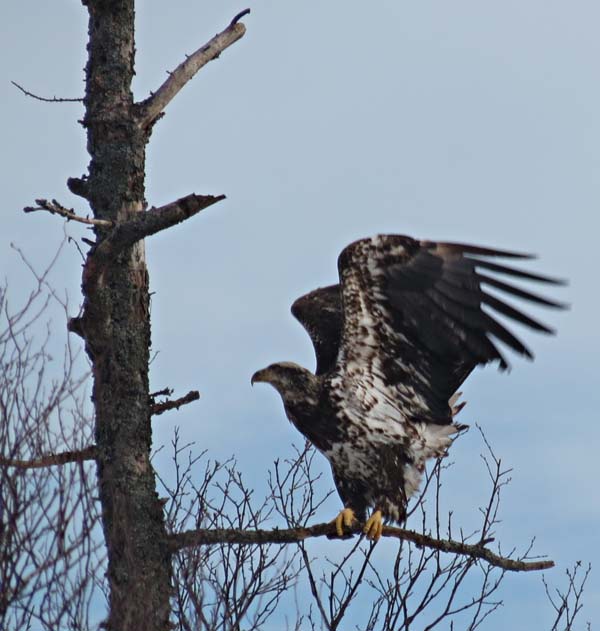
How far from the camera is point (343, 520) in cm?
1131

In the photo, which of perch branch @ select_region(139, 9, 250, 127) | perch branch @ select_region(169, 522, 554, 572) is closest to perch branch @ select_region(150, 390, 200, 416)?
perch branch @ select_region(169, 522, 554, 572)

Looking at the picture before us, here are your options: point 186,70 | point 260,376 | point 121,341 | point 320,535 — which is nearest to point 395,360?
point 260,376

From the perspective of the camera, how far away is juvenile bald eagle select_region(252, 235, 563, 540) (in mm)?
11203

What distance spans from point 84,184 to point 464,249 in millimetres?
3040

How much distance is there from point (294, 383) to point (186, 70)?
268 centimetres

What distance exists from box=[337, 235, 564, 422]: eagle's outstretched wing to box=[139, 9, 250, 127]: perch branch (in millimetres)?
1898

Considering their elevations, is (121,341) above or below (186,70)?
below

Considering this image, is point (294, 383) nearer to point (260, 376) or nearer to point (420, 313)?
point (260, 376)

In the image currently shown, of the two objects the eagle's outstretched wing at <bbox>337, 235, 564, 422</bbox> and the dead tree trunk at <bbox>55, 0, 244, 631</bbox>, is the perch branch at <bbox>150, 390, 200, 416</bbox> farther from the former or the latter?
the eagle's outstretched wing at <bbox>337, 235, 564, 422</bbox>

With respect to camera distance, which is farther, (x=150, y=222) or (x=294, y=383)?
(x=294, y=383)

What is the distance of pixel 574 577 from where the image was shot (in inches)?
490

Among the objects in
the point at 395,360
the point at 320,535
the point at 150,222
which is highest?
the point at 150,222

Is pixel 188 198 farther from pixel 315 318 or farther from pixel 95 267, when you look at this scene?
pixel 315 318

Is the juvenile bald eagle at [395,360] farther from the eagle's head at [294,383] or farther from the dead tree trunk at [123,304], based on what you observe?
the dead tree trunk at [123,304]
